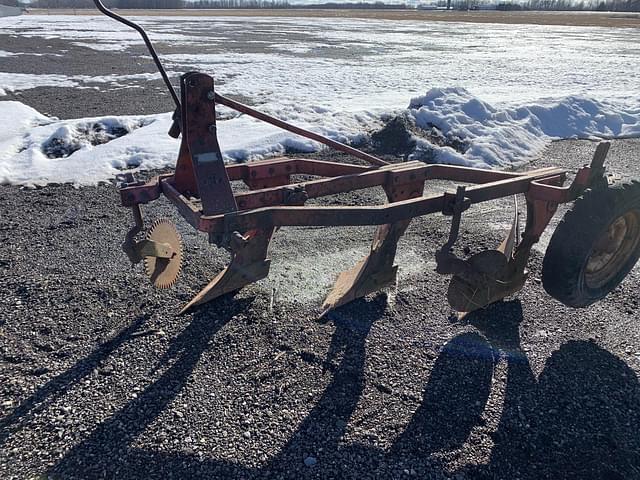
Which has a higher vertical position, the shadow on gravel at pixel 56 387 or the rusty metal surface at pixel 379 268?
the rusty metal surface at pixel 379 268

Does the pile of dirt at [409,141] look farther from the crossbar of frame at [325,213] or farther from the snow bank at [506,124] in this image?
the crossbar of frame at [325,213]

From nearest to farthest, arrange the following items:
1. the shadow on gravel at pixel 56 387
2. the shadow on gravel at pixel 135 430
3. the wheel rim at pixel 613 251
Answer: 1. the shadow on gravel at pixel 135 430
2. the shadow on gravel at pixel 56 387
3. the wheel rim at pixel 613 251

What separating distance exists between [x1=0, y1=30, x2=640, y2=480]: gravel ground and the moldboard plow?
0.27 meters

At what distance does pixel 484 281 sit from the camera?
3.32 meters

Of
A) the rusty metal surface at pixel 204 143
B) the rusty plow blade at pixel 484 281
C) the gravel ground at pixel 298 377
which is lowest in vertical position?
the gravel ground at pixel 298 377

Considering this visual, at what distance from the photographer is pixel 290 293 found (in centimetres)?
393

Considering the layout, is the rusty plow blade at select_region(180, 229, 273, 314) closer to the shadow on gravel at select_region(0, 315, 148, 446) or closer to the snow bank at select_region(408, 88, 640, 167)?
the shadow on gravel at select_region(0, 315, 148, 446)

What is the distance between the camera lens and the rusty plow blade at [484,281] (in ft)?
10.7

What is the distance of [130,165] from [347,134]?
3.57 m

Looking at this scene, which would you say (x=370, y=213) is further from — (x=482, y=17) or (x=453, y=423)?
(x=482, y=17)

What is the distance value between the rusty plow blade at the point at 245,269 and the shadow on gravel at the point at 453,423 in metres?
0.33

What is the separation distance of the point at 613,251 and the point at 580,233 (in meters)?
0.82

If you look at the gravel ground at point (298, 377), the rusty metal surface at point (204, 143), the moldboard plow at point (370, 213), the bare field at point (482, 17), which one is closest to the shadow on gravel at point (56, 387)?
the gravel ground at point (298, 377)

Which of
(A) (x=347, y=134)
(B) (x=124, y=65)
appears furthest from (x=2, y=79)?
(A) (x=347, y=134)
